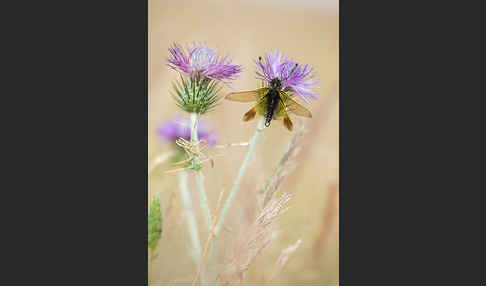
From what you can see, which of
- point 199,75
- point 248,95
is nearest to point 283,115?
point 248,95

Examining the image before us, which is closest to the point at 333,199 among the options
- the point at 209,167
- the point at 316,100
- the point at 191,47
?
the point at 316,100

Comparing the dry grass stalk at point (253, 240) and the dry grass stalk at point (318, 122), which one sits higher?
the dry grass stalk at point (318, 122)

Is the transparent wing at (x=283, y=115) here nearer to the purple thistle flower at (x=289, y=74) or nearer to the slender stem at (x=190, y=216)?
the purple thistle flower at (x=289, y=74)

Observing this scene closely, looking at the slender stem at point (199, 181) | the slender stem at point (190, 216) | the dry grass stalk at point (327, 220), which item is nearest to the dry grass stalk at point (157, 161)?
the slender stem at point (190, 216)

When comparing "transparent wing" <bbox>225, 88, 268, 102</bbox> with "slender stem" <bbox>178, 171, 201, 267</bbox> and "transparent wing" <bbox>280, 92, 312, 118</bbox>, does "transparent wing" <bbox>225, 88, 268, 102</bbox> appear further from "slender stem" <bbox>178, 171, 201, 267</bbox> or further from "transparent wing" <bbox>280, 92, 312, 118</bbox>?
"slender stem" <bbox>178, 171, 201, 267</bbox>

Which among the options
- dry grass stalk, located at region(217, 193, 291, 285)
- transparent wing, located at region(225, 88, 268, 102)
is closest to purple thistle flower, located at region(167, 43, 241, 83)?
transparent wing, located at region(225, 88, 268, 102)

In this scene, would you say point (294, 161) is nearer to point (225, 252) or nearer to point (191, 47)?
point (225, 252)

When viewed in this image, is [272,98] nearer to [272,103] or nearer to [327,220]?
[272,103]
